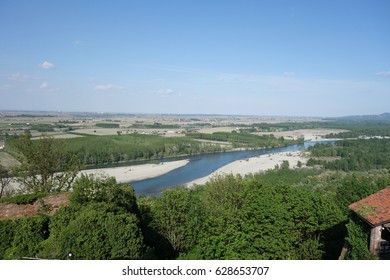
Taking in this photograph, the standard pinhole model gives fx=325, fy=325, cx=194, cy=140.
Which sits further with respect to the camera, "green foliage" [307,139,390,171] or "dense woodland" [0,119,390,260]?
"green foliage" [307,139,390,171]

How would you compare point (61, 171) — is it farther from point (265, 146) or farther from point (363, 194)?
point (265, 146)

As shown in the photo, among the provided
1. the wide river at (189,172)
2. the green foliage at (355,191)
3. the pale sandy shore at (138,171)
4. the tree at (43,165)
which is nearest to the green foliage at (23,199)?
the tree at (43,165)

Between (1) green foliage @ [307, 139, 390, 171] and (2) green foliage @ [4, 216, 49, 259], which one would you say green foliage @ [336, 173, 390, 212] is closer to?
(2) green foliage @ [4, 216, 49, 259]

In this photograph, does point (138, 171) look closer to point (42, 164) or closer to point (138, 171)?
point (138, 171)

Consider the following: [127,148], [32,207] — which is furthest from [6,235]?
[127,148]

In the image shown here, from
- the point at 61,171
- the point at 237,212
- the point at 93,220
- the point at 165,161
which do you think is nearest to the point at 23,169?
the point at 61,171

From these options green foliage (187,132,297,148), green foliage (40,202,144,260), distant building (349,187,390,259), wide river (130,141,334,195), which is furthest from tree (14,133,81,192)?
green foliage (187,132,297,148)
